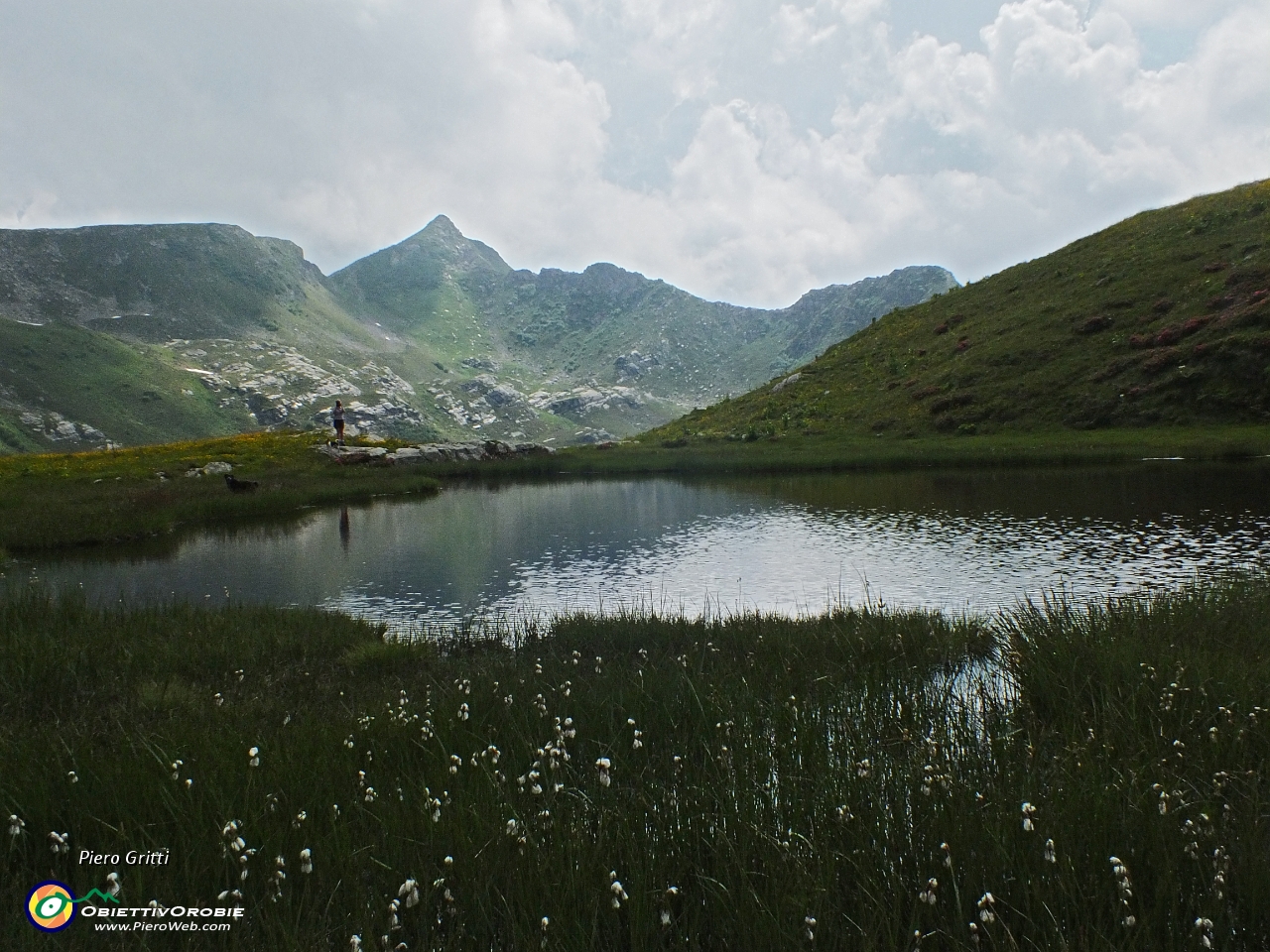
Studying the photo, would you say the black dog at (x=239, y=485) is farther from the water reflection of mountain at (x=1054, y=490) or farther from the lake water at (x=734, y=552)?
the water reflection of mountain at (x=1054, y=490)

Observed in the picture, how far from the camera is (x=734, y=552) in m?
23.2

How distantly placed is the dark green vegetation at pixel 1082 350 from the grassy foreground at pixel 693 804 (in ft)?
180

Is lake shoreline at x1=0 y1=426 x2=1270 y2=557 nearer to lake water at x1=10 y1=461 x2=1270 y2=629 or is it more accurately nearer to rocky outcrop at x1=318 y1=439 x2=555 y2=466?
rocky outcrop at x1=318 y1=439 x2=555 y2=466

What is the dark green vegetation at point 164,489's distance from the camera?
27578 mm

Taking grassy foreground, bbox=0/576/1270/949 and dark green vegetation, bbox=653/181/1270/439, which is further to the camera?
dark green vegetation, bbox=653/181/1270/439

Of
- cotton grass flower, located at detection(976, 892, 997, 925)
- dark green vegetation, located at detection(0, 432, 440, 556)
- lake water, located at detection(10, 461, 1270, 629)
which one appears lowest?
lake water, located at detection(10, 461, 1270, 629)

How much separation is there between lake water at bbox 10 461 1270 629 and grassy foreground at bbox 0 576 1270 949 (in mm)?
5021

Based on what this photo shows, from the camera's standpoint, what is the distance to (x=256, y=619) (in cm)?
1380

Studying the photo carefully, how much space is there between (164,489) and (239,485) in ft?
11.4

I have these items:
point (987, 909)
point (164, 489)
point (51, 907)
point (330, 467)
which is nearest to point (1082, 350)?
point (330, 467)

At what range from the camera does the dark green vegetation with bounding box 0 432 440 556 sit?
2758 cm

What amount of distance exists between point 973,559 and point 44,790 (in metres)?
19.9

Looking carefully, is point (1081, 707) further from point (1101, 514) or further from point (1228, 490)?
point (1228, 490)

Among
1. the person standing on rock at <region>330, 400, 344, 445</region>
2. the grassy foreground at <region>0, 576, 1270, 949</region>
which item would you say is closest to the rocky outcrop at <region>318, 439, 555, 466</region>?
the person standing on rock at <region>330, 400, 344, 445</region>
